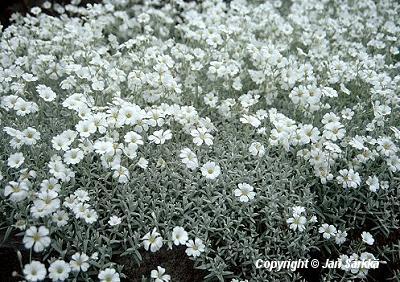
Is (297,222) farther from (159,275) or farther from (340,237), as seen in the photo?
(159,275)

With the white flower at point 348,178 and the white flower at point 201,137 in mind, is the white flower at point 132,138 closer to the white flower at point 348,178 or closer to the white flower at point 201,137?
the white flower at point 201,137

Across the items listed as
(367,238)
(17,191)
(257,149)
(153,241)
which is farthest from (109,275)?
(367,238)

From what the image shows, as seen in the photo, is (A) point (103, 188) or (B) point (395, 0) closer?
(A) point (103, 188)

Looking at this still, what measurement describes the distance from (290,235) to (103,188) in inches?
47.9

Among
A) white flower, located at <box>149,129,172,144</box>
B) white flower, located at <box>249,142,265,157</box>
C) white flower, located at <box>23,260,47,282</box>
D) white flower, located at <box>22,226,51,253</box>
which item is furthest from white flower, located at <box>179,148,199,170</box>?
white flower, located at <box>23,260,47,282</box>

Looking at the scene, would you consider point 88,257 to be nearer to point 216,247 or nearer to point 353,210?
point 216,247

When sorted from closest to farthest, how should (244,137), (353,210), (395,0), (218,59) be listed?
(353,210) < (244,137) < (218,59) < (395,0)

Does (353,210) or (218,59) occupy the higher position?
(218,59)

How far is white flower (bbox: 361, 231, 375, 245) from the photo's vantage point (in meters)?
2.95

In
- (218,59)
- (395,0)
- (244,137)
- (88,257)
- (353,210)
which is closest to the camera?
(88,257)

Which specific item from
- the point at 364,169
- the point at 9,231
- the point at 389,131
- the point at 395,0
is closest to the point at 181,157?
the point at 9,231

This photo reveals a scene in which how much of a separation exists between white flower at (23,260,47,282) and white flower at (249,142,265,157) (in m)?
1.53

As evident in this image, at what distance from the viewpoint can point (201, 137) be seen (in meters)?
3.20

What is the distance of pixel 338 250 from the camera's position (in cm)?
309
